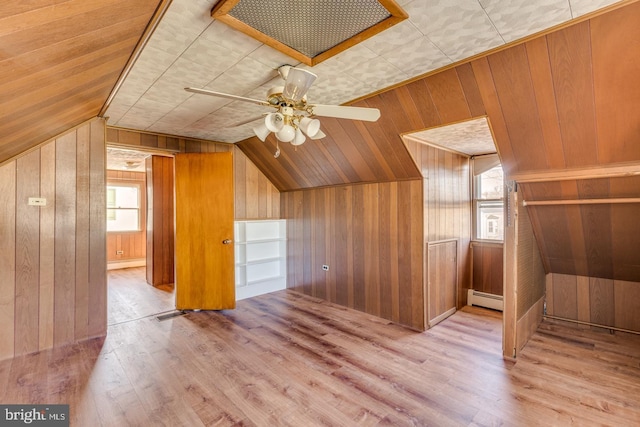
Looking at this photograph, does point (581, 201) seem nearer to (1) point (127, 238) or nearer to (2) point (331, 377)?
(2) point (331, 377)

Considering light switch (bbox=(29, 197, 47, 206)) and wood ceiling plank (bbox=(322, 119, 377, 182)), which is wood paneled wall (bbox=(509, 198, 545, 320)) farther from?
light switch (bbox=(29, 197, 47, 206))

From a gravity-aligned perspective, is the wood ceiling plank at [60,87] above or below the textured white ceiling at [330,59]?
below

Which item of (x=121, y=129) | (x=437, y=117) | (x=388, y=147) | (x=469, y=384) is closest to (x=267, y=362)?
(x=469, y=384)

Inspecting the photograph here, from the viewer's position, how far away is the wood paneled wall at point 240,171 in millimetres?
3887

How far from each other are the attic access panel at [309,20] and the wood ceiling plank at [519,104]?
35.0 inches

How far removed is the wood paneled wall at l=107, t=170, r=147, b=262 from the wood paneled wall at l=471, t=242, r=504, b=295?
702 cm

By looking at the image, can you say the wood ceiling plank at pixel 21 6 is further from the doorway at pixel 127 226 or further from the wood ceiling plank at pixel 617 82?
the doorway at pixel 127 226

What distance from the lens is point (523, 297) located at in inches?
116

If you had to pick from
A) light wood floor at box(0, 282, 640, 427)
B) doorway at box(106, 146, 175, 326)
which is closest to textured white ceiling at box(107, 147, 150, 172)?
doorway at box(106, 146, 175, 326)


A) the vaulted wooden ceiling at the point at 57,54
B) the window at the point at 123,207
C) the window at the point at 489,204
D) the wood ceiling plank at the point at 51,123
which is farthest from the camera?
the window at the point at 123,207

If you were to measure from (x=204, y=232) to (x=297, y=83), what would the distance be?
9.83 ft

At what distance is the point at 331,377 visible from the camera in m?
2.46

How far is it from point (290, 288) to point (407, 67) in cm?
396

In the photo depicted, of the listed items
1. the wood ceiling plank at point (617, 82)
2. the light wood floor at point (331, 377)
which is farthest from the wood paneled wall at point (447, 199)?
the wood ceiling plank at point (617, 82)
